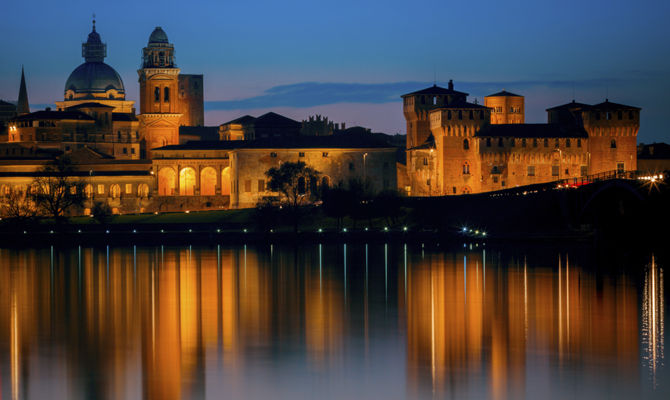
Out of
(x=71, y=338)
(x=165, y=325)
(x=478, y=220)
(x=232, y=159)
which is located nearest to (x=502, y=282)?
(x=165, y=325)

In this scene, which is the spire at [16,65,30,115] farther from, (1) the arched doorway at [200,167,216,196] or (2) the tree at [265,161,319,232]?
(2) the tree at [265,161,319,232]

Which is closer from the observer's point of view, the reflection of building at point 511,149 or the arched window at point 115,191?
the reflection of building at point 511,149

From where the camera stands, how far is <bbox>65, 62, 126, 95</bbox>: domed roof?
397 ft

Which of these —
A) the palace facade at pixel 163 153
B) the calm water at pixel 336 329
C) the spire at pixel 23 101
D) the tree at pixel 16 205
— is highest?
the spire at pixel 23 101

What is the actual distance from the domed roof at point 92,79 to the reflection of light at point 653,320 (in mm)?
83606

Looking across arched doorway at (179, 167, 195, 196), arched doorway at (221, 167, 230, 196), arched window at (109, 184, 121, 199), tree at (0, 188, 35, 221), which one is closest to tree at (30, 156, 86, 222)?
tree at (0, 188, 35, 221)

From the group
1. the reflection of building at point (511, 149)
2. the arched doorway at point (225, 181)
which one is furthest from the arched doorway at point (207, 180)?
the reflection of building at point (511, 149)

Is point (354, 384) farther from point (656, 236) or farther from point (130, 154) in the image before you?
point (130, 154)

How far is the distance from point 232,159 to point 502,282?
5413cm

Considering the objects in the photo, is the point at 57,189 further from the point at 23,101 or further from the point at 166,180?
the point at 23,101

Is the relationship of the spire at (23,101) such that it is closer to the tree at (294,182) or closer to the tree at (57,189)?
the tree at (57,189)

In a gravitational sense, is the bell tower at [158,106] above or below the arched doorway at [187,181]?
above

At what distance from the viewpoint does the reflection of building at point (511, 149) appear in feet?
293

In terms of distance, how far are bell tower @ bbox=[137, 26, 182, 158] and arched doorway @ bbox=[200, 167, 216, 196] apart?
1167cm
